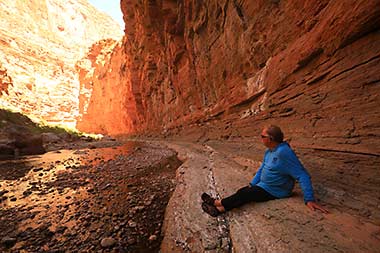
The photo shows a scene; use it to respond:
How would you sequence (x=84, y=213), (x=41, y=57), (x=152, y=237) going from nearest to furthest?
1. (x=152, y=237)
2. (x=84, y=213)
3. (x=41, y=57)

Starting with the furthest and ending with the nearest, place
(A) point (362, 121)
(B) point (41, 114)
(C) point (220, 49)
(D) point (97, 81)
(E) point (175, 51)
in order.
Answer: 1. (D) point (97, 81)
2. (B) point (41, 114)
3. (E) point (175, 51)
4. (C) point (220, 49)
5. (A) point (362, 121)

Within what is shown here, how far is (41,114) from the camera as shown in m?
45.5

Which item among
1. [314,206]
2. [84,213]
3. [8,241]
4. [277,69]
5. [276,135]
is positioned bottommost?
[314,206]

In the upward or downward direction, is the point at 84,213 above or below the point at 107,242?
above

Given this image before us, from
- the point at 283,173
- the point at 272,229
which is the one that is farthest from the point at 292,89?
the point at 272,229

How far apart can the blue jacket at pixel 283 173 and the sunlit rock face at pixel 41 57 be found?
43004mm

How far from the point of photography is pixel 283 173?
263 cm

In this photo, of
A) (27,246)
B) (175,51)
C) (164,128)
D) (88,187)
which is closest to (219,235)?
(27,246)

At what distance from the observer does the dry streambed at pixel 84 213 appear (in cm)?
245

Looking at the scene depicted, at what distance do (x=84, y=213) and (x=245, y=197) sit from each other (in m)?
2.97

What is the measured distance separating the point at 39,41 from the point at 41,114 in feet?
112

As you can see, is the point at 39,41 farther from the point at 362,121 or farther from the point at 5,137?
the point at 362,121

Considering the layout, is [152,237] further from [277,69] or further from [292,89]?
[277,69]

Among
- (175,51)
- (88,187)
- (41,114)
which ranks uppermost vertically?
(41,114)
